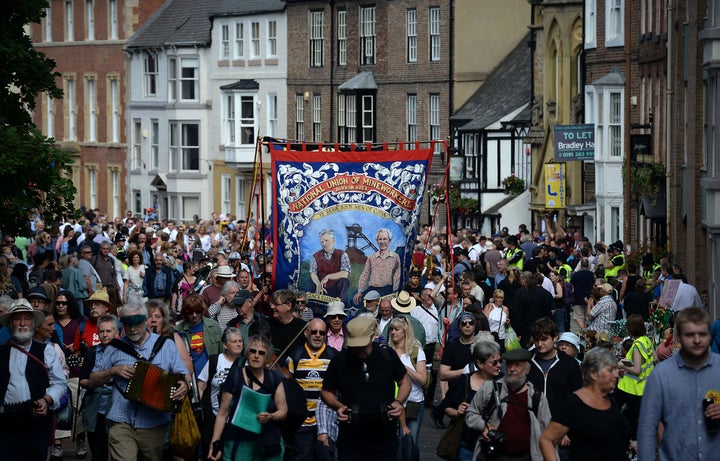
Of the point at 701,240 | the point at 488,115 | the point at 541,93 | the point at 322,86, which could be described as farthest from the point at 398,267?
the point at 322,86

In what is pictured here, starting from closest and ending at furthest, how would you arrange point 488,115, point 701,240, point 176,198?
point 701,240 → point 488,115 → point 176,198

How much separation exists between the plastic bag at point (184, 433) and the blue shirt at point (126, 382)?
0.19m

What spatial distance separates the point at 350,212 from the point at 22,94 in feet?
19.7

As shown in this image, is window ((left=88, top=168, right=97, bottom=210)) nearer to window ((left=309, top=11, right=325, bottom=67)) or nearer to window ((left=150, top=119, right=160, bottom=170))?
window ((left=150, top=119, right=160, bottom=170))

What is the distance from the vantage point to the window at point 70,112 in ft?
239

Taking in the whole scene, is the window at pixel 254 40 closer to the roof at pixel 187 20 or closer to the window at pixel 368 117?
the roof at pixel 187 20

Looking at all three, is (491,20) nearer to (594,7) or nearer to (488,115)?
(488,115)

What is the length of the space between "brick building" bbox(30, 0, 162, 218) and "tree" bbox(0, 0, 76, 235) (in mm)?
46198

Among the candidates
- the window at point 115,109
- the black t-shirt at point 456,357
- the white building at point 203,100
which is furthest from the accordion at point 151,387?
the window at point 115,109

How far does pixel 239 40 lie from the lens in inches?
2517

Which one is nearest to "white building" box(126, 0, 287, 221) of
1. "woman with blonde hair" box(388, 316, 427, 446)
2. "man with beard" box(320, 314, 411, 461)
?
"woman with blonde hair" box(388, 316, 427, 446)

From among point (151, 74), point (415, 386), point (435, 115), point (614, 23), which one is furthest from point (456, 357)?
point (151, 74)

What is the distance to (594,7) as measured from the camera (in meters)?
41.8

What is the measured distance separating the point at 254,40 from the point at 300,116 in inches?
147
